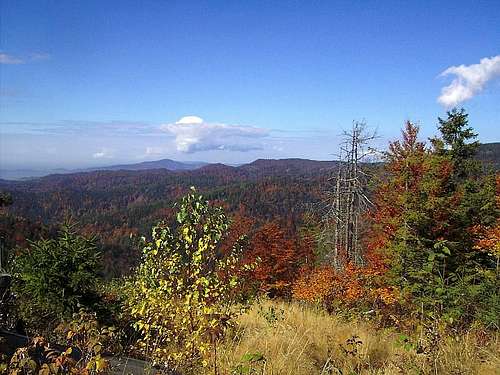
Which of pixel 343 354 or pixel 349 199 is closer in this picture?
pixel 343 354

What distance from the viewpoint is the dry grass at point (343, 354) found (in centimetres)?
403

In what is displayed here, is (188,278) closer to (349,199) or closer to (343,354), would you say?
(343,354)

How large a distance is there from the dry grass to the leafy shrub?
0.52m

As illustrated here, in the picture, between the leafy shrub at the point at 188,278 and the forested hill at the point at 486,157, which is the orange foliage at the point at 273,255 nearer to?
the forested hill at the point at 486,157

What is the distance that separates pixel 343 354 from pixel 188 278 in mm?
2126

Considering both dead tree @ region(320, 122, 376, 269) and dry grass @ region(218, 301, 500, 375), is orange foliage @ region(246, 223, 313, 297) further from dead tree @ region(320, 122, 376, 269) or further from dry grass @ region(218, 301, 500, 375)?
dry grass @ region(218, 301, 500, 375)

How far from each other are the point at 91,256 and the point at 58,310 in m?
0.91

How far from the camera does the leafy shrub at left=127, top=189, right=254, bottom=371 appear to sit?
4.38m

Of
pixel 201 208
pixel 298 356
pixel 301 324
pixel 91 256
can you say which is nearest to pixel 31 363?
pixel 201 208

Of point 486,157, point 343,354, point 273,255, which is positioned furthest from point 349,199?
point 486,157

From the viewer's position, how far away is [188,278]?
182 inches

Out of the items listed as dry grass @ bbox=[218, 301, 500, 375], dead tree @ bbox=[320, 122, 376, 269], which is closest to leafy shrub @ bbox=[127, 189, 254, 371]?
dry grass @ bbox=[218, 301, 500, 375]

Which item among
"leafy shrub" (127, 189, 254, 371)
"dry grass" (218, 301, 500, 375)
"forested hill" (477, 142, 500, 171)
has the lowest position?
"dry grass" (218, 301, 500, 375)

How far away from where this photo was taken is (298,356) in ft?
15.0
